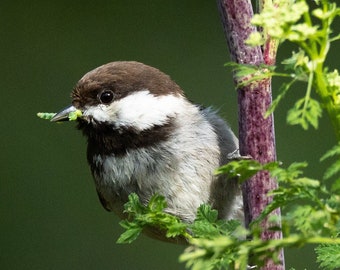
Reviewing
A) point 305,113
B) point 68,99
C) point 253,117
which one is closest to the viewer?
point 305,113

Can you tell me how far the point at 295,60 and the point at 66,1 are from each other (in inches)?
141

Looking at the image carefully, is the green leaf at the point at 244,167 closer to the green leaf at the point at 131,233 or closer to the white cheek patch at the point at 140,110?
the green leaf at the point at 131,233

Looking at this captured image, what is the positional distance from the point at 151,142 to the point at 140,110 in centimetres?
10

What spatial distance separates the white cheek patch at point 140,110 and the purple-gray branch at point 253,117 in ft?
2.74

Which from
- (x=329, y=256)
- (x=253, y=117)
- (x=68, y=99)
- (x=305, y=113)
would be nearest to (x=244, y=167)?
(x=305, y=113)

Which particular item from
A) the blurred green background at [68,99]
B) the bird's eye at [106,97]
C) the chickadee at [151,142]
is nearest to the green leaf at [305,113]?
the chickadee at [151,142]

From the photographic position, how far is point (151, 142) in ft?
6.89

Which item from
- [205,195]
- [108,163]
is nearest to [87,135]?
[108,163]

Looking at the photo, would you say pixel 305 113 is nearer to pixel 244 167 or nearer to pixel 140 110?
pixel 244 167

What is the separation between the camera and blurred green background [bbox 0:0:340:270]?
391 centimetres

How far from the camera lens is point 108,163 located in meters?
2.16

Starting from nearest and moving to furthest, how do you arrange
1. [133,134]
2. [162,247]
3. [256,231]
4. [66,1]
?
[256,231] → [133,134] → [162,247] → [66,1]

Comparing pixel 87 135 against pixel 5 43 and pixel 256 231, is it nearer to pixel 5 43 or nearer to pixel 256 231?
pixel 256 231

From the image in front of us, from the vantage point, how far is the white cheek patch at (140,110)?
2127mm
